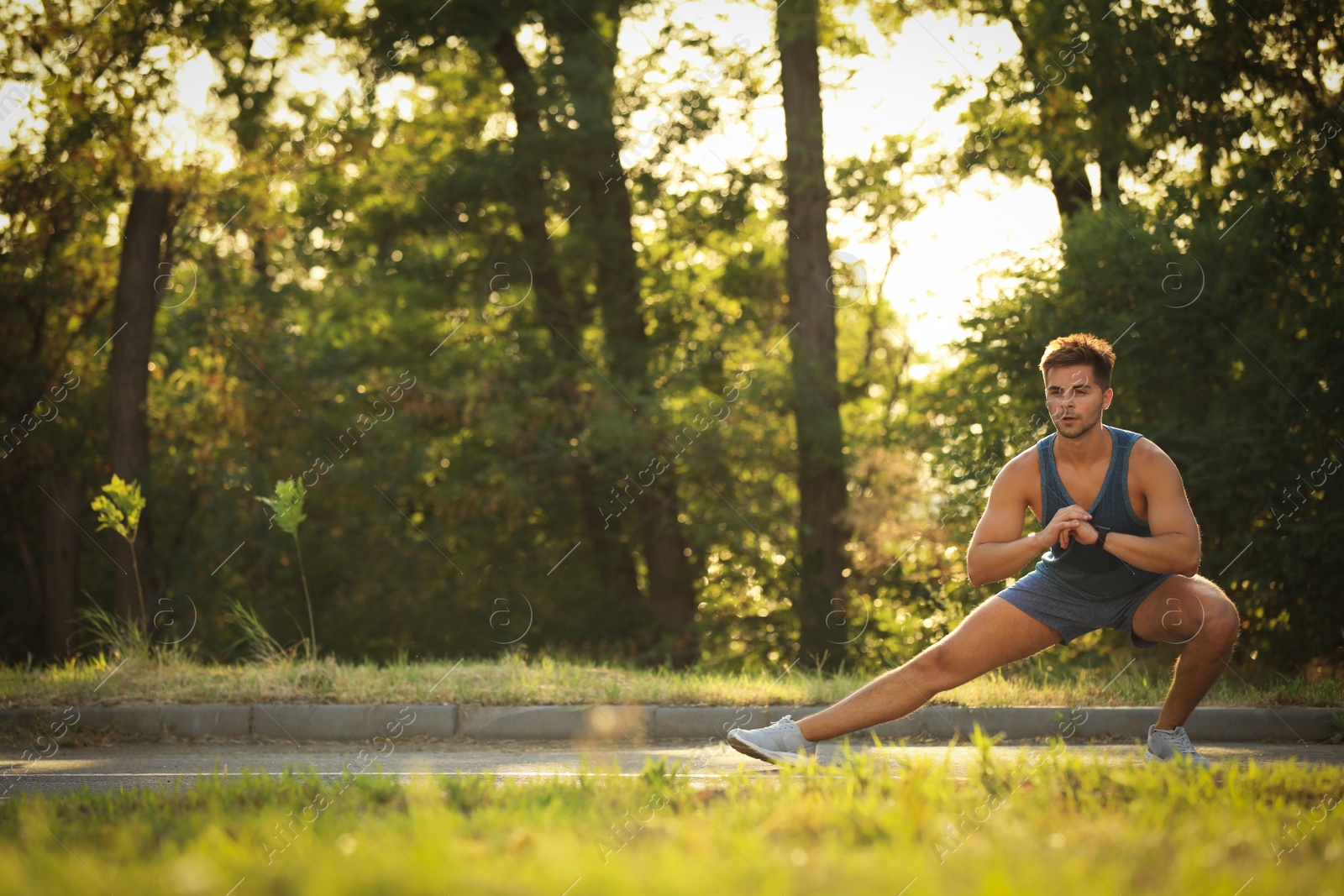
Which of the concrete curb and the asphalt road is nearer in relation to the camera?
the asphalt road

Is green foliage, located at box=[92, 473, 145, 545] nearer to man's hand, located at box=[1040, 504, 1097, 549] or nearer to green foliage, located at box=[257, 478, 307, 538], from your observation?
green foliage, located at box=[257, 478, 307, 538]

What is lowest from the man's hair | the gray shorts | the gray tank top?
the gray shorts

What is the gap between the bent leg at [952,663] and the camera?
444 centimetres

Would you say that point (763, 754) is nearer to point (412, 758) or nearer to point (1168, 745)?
point (1168, 745)

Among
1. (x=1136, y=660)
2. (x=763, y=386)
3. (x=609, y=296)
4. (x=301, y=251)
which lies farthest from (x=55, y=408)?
(x=1136, y=660)

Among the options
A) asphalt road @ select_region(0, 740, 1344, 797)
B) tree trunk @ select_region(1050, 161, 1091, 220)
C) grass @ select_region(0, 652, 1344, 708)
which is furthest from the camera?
tree trunk @ select_region(1050, 161, 1091, 220)

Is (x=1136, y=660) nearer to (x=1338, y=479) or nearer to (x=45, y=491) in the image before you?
(x=1338, y=479)

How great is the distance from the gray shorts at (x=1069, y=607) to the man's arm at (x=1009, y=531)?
12 cm

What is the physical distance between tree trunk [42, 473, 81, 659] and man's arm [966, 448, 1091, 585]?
15898 mm

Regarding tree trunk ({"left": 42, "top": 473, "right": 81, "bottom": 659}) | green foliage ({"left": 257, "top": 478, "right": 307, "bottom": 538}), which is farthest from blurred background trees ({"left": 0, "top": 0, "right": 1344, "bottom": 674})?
green foliage ({"left": 257, "top": 478, "right": 307, "bottom": 538})

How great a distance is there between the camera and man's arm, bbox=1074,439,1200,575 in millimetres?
4262

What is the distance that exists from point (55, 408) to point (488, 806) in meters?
15.7

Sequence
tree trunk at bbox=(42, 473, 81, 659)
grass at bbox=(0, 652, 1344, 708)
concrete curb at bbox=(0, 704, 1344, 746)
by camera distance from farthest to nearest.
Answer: tree trunk at bbox=(42, 473, 81, 659), grass at bbox=(0, 652, 1344, 708), concrete curb at bbox=(0, 704, 1344, 746)

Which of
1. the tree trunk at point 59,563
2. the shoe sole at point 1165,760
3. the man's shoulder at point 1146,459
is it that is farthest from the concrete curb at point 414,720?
the tree trunk at point 59,563
